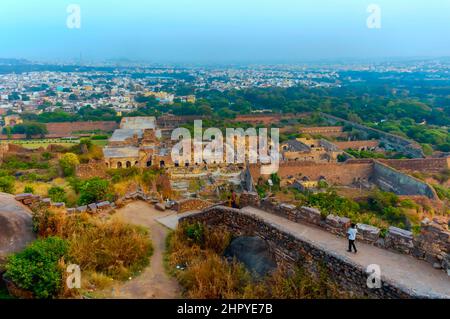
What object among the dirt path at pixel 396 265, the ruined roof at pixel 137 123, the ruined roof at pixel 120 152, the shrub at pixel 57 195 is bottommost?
the ruined roof at pixel 120 152

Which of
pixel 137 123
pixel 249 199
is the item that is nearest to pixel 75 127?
pixel 137 123

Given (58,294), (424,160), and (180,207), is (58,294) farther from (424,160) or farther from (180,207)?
(424,160)

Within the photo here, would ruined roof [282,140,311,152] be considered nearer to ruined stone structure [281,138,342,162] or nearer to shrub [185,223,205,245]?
ruined stone structure [281,138,342,162]

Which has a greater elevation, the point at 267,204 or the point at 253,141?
the point at 267,204

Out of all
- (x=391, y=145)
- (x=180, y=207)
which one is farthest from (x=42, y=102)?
(x=180, y=207)

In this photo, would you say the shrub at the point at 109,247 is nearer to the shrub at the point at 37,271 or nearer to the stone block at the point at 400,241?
the shrub at the point at 37,271

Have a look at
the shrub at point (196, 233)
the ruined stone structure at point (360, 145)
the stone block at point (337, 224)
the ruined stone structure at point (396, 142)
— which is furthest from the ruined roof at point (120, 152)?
A: the ruined stone structure at point (396, 142)
